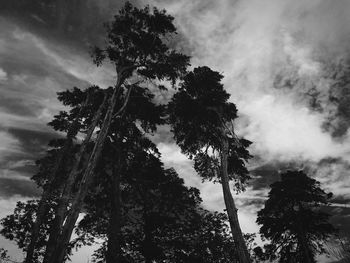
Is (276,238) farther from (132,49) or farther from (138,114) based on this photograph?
(132,49)

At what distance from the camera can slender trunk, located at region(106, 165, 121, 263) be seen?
13.2 m

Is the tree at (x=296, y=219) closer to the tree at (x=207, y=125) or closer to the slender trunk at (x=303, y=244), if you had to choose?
the slender trunk at (x=303, y=244)

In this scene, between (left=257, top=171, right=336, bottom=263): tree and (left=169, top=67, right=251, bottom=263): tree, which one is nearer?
(left=169, top=67, right=251, bottom=263): tree

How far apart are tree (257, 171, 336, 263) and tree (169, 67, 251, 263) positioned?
7.30 meters

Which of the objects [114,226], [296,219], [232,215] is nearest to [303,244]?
[296,219]

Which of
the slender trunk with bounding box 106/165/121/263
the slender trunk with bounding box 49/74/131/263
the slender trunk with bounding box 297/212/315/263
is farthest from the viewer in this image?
the slender trunk with bounding box 297/212/315/263

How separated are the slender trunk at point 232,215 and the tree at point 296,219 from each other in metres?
10.4

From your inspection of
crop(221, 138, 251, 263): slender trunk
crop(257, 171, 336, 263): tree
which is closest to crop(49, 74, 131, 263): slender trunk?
crop(221, 138, 251, 263): slender trunk

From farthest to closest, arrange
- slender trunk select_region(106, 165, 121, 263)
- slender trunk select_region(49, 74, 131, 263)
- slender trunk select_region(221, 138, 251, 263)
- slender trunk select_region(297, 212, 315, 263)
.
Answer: slender trunk select_region(297, 212, 315, 263) → slender trunk select_region(106, 165, 121, 263) → slender trunk select_region(221, 138, 251, 263) → slender trunk select_region(49, 74, 131, 263)

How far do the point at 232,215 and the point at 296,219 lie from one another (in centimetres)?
1107

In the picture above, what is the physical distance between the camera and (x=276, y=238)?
72.2 feet

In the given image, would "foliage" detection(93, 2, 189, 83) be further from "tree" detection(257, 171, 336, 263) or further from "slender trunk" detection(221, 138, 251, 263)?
"tree" detection(257, 171, 336, 263)

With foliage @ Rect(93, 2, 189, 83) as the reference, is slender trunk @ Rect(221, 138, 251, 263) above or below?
below

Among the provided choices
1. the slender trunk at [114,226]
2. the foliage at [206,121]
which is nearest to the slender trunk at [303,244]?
the foliage at [206,121]
